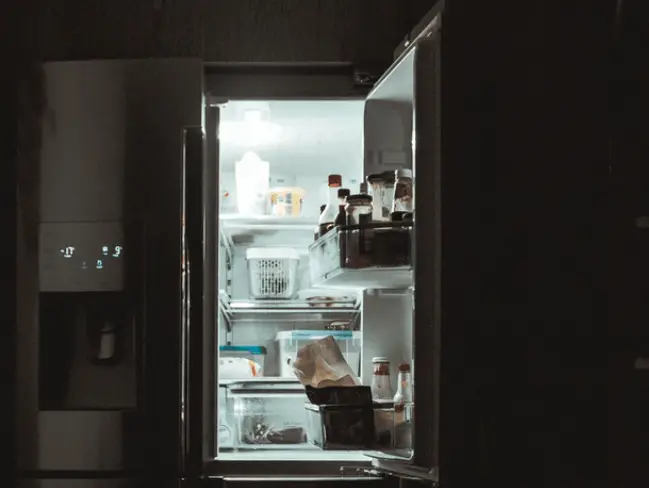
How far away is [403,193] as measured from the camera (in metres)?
1.92

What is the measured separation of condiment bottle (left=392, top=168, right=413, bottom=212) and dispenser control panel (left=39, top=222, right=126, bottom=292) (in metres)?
0.62

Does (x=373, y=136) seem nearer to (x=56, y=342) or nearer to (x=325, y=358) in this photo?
(x=325, y=358)

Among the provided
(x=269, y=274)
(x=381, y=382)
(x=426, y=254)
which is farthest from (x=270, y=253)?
(x=426, y=254)

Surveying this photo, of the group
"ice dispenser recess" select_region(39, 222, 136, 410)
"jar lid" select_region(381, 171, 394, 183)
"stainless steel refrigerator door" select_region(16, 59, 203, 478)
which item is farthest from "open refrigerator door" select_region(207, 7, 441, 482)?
"ice dispenser recess" select_region(39, 222, 136, 410)

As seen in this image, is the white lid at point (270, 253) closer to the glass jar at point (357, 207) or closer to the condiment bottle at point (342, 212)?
the condiment bottle at point (342, 212)

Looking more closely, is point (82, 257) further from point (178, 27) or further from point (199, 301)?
point (178, 27)

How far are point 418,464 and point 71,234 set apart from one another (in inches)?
37.4

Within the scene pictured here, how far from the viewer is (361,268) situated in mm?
1868

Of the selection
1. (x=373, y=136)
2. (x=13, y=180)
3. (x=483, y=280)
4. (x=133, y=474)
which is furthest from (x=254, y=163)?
(x=483, y=280)

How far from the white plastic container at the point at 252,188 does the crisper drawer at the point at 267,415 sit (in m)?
0.46

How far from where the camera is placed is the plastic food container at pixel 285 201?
2557 millimetres

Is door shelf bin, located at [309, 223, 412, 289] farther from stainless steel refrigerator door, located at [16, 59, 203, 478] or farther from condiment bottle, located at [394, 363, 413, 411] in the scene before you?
stainless steel refrigerator door, located at [16, 59, 203, 478]

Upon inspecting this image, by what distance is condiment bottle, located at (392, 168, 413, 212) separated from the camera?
191cm

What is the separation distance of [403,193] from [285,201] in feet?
2.27
